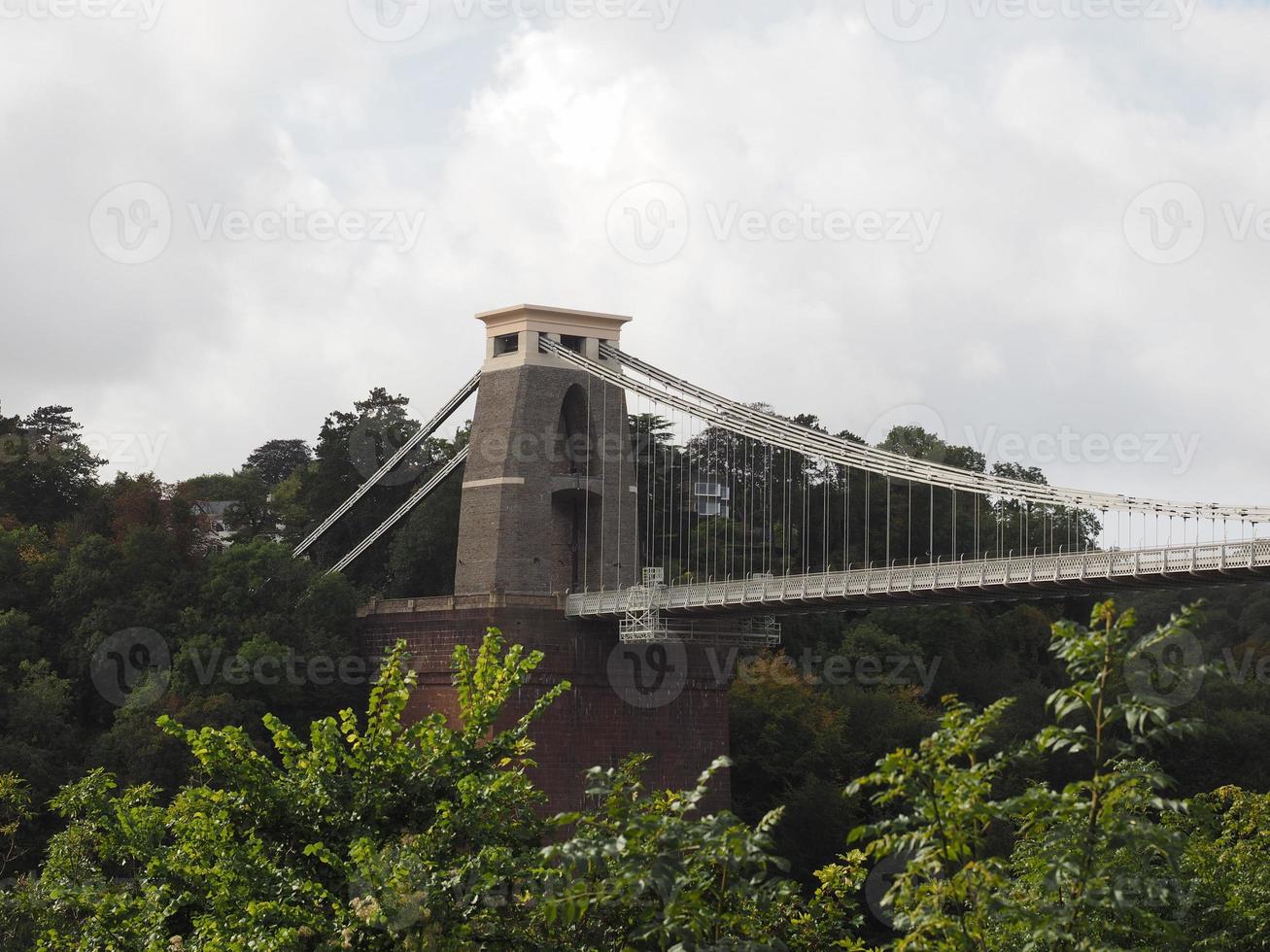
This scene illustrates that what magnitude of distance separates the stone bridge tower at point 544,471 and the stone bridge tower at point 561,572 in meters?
0.03

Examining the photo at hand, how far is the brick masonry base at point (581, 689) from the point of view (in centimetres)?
3800

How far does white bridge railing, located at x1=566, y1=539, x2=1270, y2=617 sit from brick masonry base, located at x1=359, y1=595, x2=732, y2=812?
3.45 feet

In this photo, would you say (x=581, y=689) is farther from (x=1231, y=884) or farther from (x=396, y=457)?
(x=1231, y=884)

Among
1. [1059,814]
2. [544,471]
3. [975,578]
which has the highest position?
[544,471]

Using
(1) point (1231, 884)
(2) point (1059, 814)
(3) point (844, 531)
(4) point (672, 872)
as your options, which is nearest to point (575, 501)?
(3) point (844, 531)

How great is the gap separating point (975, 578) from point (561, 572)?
427 inches

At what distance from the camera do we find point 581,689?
127 ft

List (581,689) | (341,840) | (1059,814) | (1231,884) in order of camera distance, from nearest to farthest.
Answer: (1059,814) < (341,840) < (1231,884) < (581,689)

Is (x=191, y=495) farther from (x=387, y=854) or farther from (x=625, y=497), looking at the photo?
(x=387, y=854)

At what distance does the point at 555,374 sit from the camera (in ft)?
134

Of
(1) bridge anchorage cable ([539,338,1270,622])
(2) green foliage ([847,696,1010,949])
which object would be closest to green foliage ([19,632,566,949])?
(2) green foliage ([847,696,1010,949])

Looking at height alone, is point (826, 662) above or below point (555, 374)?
below

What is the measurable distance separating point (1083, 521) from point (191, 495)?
110 ft

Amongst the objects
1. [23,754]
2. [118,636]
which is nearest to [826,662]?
[118,636]
